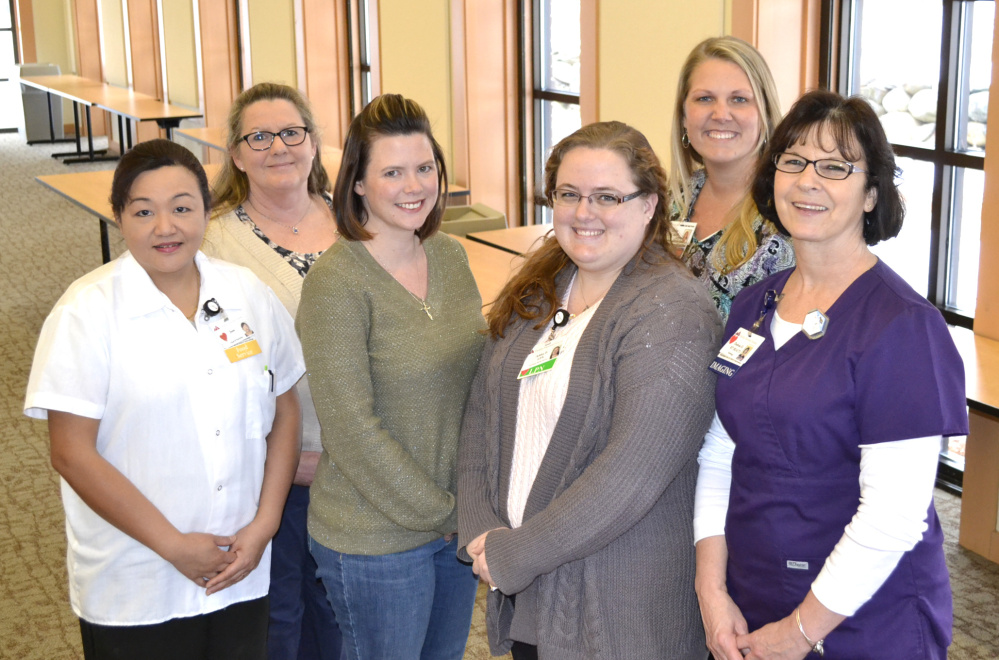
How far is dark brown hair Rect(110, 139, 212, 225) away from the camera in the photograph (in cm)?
206

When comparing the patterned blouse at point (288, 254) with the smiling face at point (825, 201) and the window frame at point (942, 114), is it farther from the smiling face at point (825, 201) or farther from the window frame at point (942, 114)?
the window frame at point (942, 114)

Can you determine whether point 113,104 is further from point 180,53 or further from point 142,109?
point 180,53

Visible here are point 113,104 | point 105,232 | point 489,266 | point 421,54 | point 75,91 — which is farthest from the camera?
point 75,91

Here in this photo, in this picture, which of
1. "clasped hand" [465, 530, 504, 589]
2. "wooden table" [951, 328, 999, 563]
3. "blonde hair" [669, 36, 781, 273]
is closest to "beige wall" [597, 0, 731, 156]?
"wooden table" [951, 328, 999, 563]

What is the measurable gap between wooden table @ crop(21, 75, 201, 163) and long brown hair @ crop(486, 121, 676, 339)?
1019 centimetres

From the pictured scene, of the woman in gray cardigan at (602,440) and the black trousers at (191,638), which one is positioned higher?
the woman in gray cardigan at (602,440)

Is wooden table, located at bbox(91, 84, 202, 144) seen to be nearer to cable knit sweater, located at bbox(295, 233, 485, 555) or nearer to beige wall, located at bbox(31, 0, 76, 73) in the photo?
beige wall, located at bbox(31, 0, 76, 73)

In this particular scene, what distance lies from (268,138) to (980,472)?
291 cm

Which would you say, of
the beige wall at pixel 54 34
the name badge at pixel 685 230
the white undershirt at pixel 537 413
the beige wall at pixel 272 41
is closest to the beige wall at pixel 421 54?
the beige wall at pixel 272 41

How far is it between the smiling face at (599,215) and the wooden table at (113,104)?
10370 mm

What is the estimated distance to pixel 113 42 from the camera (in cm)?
1634

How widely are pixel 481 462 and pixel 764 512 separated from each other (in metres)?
0.58

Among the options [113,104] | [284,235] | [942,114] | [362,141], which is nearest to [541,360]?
[362,141]

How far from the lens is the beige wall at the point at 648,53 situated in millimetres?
4898
